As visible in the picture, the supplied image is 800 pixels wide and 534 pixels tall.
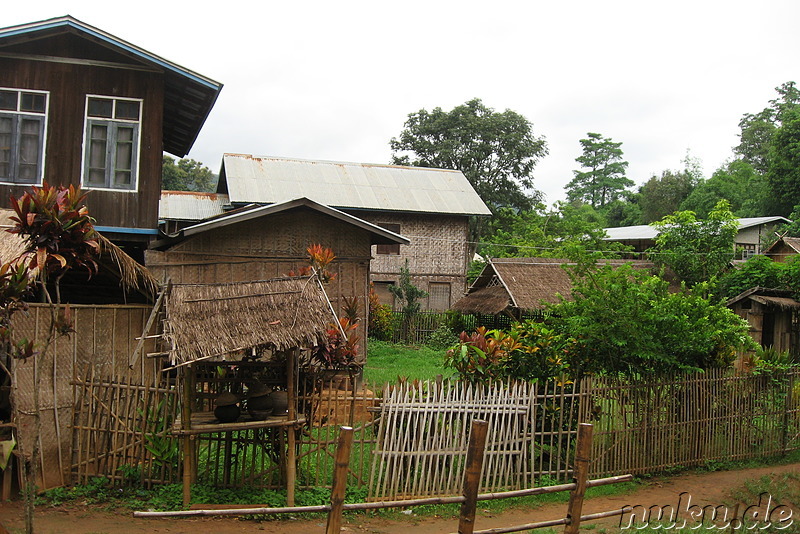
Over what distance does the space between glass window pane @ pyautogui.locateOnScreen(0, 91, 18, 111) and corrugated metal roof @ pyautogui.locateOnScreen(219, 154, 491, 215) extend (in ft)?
35.4

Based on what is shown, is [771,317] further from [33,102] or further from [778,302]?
[33,102]

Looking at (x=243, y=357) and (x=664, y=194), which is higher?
(x=664, y=194)

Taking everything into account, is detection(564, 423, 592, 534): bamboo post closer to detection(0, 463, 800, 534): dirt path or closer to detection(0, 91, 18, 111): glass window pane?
detection(0, 463, 800, 534): dirt path

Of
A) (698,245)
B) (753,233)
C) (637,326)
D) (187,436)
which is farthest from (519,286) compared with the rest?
(753,233)

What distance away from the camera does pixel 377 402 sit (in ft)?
27.9

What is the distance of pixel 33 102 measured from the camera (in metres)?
12.5

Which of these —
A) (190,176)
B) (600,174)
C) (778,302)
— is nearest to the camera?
(778,302)

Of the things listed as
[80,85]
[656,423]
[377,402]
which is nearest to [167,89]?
[80,85]

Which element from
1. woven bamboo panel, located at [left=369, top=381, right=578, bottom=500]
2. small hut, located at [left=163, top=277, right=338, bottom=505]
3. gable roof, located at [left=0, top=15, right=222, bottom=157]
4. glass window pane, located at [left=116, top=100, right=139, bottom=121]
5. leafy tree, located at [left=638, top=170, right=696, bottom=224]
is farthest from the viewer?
leafy tree, located at [left=638, top=170, right=696, bottom=224]

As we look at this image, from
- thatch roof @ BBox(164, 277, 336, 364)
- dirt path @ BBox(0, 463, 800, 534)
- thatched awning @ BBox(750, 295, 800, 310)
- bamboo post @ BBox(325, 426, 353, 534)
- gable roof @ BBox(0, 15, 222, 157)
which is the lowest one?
dirt path @ BBox(0, 463, 800, 534)

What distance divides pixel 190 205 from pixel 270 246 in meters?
10.5

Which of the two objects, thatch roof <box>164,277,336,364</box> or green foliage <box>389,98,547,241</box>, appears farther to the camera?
green foliage <box>389,98,547,241</box>
